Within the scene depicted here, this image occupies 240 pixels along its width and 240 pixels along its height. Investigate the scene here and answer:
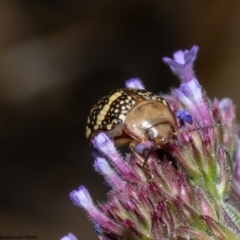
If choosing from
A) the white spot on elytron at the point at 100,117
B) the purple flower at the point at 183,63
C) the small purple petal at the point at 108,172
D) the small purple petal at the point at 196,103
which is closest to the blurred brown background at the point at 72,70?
the purple flower at the point at 183,63

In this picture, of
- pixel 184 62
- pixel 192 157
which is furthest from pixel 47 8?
pixel 192 157

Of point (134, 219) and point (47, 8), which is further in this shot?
point (47, 8)

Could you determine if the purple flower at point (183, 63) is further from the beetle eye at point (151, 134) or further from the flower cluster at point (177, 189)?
the beetle eye at point (151, 134)

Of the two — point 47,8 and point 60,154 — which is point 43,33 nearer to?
point 47,8

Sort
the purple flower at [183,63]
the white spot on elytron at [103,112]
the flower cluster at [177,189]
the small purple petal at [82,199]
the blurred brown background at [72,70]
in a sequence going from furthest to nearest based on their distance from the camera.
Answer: the blurred brown background at [72,70]
the purple flower at [183,63]
the white spot on elytron at [103,112]
the small purple petal at [82,199]
the flower cluster at [177,189]

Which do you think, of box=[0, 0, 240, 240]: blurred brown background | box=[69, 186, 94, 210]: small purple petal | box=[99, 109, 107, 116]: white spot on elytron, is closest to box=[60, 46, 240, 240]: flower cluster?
box=[69, 186, 94, 210]: small purple petal
